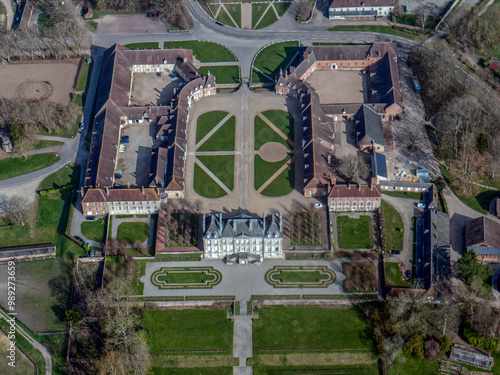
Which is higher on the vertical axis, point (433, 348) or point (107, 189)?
point (107, 189)

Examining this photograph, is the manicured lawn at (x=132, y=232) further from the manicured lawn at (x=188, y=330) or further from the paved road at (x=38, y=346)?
the paved road at (x=38, y=346)

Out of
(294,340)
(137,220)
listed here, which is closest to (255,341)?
(294,340)

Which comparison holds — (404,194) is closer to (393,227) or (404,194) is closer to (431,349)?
(393,227)

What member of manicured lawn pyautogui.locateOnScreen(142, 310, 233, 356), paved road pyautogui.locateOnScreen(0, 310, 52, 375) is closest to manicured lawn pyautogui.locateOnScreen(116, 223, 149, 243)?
manicured lawn pyautogui.locateOnScreen(142, 310, 233, 356)

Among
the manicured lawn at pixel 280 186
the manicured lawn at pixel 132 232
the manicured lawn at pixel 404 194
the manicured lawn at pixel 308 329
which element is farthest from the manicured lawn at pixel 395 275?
the manicured lawn at pixel 132 232

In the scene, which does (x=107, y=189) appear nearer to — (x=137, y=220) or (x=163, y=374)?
(x=137, y=220)

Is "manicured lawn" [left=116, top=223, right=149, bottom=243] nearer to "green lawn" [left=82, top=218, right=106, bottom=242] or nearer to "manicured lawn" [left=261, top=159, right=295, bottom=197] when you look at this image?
"green lawn" [left=82, top=218, right=106, bottom=242]
